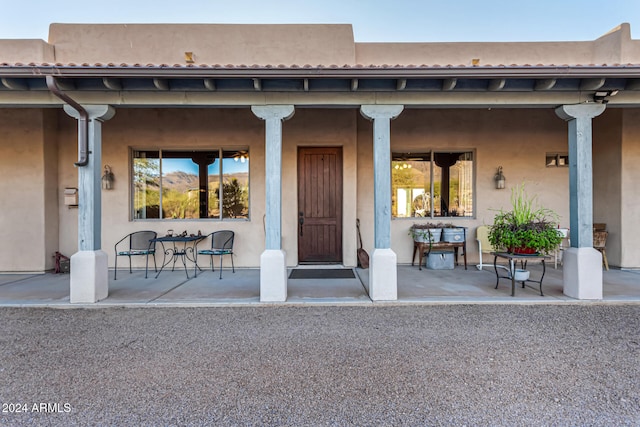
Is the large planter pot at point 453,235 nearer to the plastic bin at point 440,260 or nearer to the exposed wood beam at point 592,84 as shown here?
the plastic bin at point 440,260

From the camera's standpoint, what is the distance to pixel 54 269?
20.3 ft

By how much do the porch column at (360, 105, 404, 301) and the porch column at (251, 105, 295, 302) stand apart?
3.90 ft

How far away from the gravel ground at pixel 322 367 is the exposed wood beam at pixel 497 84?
9.45 ft

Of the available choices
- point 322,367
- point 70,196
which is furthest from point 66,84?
point 322,367

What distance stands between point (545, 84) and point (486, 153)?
2702mm

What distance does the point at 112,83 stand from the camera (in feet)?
13.6

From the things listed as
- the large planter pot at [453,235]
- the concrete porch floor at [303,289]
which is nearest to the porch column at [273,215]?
the concrete porch floor at [303,289]

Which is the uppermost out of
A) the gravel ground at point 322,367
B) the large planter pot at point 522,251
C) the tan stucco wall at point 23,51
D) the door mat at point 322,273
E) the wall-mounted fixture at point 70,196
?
the tan stucco wall at point 23,51

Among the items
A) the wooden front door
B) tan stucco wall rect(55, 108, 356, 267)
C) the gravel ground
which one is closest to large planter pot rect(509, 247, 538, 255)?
the gravel ground

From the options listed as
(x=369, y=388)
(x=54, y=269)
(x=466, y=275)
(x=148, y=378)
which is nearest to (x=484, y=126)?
(x=466, y=275)

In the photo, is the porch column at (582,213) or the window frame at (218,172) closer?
the porch column at (582,213)

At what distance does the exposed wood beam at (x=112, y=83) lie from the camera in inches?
161

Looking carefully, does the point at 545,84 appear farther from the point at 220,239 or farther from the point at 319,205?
the point at 220,239

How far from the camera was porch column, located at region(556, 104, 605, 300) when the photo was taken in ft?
13.9
